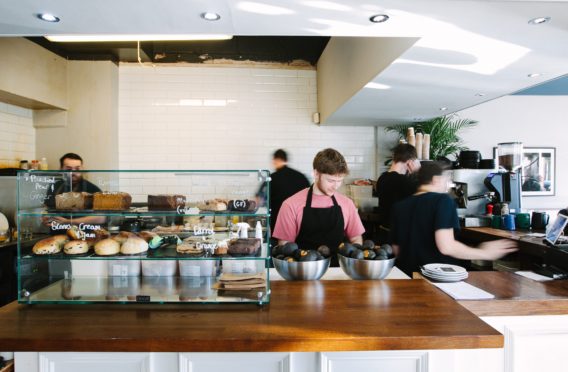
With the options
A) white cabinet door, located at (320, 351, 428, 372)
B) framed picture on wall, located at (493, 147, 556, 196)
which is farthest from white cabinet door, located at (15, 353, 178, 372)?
framed picture on wall, located at (493, 147, 556, 196)

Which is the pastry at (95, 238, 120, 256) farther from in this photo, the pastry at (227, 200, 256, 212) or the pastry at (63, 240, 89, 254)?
the pastry at (227, 200, 256, 212)

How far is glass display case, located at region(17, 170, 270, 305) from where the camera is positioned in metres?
1.62

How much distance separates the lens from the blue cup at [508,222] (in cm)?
380

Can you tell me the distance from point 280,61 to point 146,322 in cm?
460

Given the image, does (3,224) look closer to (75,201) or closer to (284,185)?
(75,201)

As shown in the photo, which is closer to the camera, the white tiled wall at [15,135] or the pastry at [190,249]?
the pastry at [190,249]

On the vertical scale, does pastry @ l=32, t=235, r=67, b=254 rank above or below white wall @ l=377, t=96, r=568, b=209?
below

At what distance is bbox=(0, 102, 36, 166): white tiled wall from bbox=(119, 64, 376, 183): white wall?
1.05m

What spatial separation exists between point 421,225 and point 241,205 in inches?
54.3

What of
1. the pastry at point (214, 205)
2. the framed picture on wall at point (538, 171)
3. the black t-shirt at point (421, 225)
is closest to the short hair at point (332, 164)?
the black t-shirt at point (421, 225)

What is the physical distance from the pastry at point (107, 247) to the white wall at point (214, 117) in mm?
3763

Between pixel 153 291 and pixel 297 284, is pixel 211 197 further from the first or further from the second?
pixel 297 284

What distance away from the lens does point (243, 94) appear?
540 cm

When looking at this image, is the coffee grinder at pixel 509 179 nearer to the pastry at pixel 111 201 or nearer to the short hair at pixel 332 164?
the short hair at pixel 332 164
